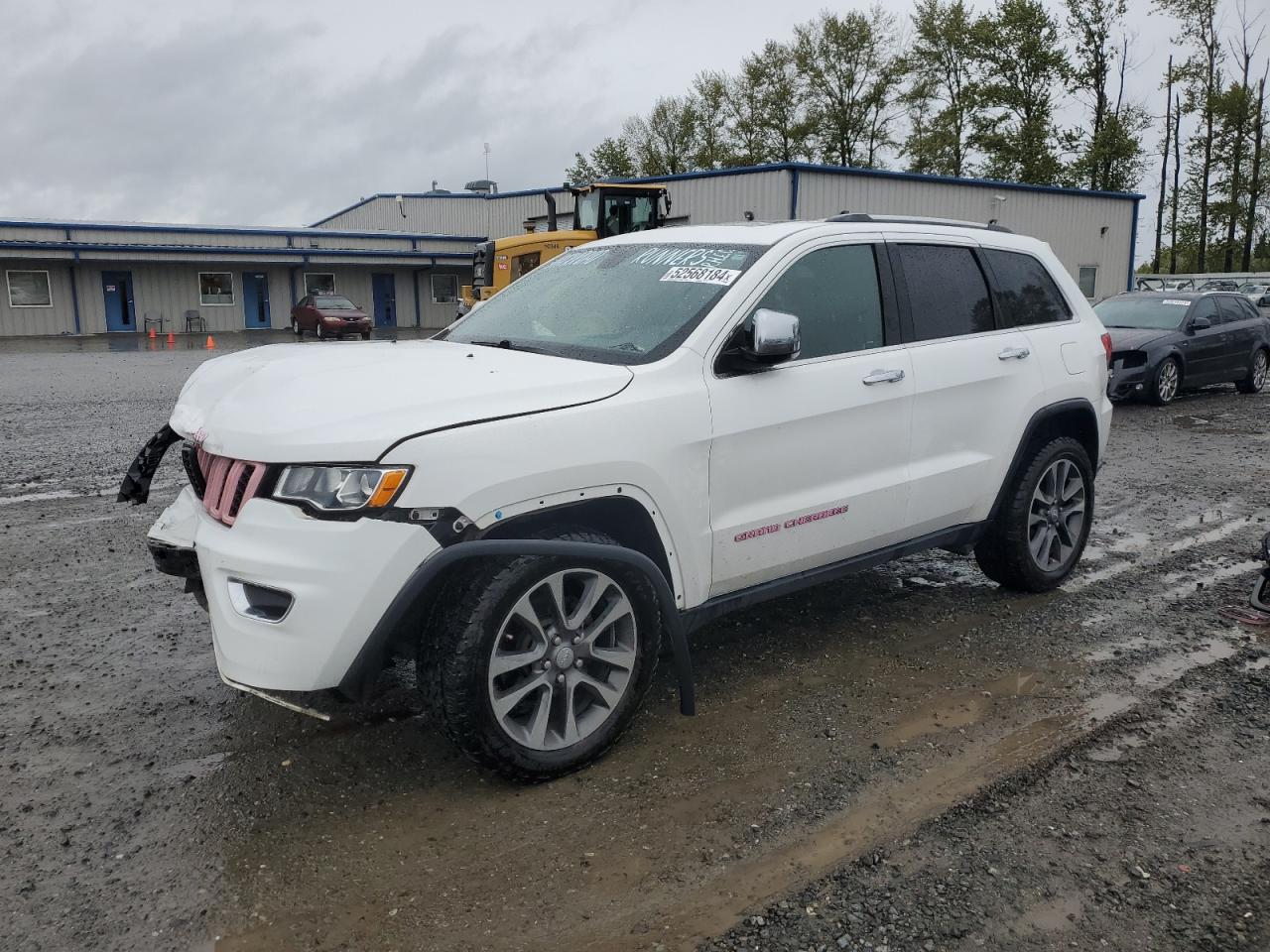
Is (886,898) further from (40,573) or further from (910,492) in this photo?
(40,573)

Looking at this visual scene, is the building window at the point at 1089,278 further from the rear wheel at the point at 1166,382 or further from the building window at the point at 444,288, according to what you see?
the building window at the point at 444,288

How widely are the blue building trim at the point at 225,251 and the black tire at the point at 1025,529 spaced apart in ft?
125

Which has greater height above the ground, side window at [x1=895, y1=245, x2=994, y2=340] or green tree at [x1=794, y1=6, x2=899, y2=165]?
green tree at [x1=794, y1=6, x2=899, y2=165]

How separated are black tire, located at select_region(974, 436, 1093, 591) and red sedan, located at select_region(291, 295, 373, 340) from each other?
30.8 m

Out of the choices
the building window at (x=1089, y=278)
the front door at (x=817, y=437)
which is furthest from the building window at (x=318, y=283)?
the front door at (x=817, y=437)

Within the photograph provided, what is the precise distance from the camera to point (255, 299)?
134ft

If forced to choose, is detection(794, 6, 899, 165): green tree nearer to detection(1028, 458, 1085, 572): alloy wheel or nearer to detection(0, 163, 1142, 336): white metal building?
detection(0, 163, 1142, 336): white metal building

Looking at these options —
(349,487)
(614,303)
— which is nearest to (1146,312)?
(614,303)

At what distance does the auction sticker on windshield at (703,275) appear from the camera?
13.3 feet

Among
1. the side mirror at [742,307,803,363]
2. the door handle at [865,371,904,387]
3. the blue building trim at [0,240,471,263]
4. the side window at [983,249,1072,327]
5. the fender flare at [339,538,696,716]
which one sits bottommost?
the fender flare at [339,538,696,716]

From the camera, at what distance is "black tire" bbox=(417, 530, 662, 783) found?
3162mm

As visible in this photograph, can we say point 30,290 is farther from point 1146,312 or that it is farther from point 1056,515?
point 1056,515

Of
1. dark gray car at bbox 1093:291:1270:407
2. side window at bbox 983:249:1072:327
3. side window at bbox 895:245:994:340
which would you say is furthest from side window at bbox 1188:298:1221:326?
side window at bbox 895:245:994:340

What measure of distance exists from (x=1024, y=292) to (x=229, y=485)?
13.1 ft
